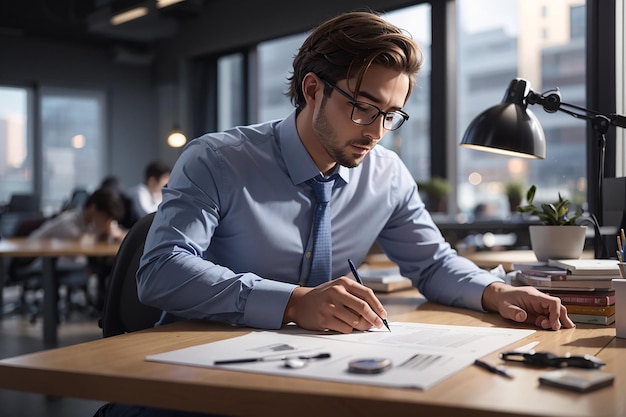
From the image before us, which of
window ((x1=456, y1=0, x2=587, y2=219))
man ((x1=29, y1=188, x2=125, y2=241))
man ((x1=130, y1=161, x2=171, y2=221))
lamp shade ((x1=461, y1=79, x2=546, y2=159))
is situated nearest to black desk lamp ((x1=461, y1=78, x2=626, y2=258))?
lamp shade ((x1=461, y1=79, x2=546, y2=159))

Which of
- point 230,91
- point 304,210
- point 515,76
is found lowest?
point 304,210

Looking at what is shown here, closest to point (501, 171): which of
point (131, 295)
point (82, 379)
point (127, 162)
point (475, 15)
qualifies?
point (475, 15)

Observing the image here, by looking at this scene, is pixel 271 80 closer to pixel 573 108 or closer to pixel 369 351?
pixel 573 108

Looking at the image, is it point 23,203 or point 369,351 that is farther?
point 23,203

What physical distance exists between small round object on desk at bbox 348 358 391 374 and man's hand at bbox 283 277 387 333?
26cm

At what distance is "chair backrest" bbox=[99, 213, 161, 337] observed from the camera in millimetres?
1579

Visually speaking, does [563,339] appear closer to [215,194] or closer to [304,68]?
[215,194]

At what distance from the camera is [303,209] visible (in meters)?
1.68

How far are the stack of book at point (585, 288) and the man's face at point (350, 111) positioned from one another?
1.63 feet

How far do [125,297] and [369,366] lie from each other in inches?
33.6

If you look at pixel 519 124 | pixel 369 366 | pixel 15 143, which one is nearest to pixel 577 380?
pixel 369 366

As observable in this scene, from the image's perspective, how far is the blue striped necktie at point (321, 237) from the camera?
168 cm

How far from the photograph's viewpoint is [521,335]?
124 centimetres

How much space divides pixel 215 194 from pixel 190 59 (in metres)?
8.39
